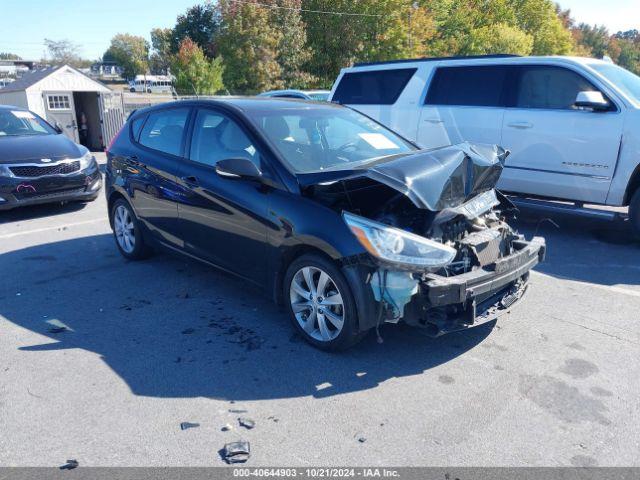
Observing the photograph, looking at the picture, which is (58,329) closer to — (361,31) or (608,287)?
(608,287)

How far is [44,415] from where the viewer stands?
3221 millimetres

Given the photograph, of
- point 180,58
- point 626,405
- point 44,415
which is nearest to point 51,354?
point 44,415

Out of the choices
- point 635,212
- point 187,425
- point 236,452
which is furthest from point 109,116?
point 236,452

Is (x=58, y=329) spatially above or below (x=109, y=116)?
below

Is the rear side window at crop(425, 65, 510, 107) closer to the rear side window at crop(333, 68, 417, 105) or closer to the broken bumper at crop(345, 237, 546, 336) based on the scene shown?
the rear side window at crop(333, 68, 417, 105)

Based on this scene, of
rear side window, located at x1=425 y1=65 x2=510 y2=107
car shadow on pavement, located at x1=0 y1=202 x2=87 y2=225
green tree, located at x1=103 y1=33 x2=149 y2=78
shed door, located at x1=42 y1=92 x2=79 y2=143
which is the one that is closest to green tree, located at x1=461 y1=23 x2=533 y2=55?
shed door, located at x1=42 y1=92 x2=79 y2=143

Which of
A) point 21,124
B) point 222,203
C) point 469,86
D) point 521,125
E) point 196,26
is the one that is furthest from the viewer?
point 196,26

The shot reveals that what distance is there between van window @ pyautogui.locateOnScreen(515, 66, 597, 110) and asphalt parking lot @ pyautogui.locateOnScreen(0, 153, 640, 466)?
8.09 feet

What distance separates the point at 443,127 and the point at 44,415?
20.6 ft

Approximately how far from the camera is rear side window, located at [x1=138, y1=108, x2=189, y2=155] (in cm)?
517

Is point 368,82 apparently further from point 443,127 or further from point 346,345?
point 346,345

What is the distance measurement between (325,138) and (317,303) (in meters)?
1.62

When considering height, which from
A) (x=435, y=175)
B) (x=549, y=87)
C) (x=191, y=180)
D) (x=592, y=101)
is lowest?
(x=191, y=180)

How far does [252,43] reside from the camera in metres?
29.1
